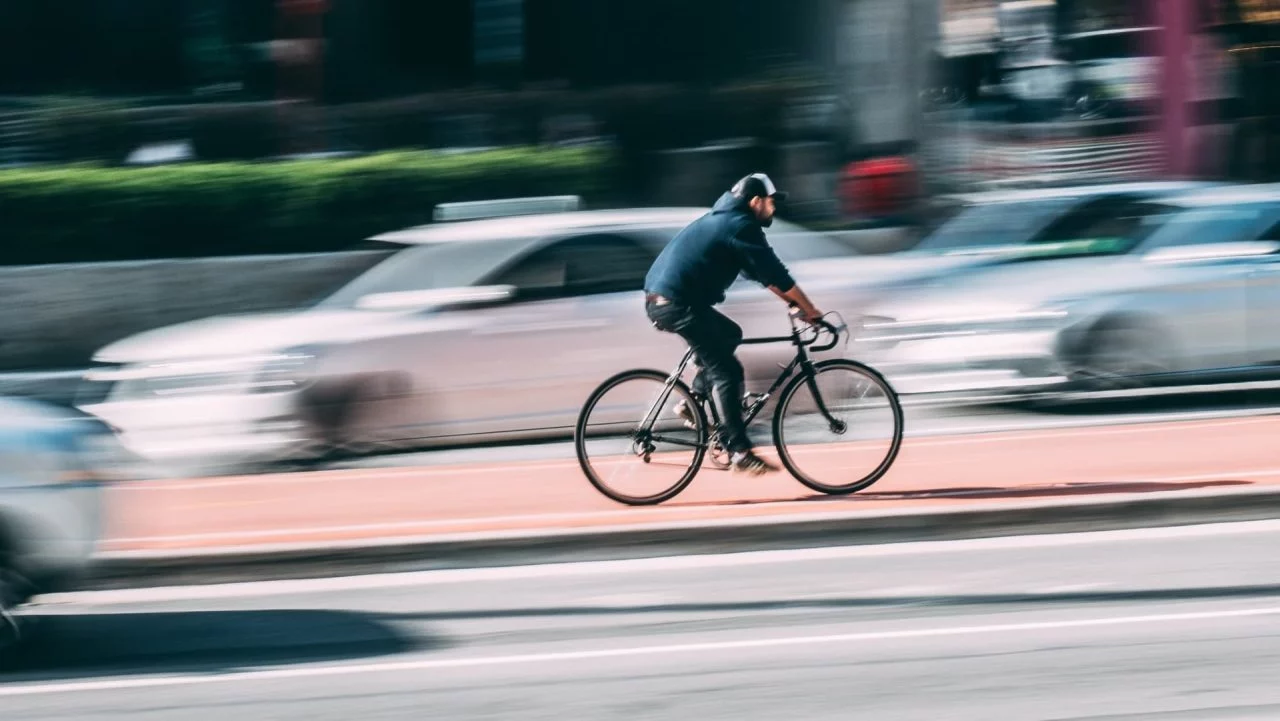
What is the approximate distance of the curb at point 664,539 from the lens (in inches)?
306

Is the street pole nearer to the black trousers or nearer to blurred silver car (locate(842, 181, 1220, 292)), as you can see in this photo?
blurred silver car (locate(842, 181, 1220, 292))

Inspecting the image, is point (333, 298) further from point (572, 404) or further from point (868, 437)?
point (868, 437)

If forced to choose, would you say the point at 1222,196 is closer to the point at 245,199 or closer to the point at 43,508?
the point at 43,508

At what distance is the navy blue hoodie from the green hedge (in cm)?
870

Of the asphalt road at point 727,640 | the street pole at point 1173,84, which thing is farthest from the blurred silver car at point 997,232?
the street pole at point 1173,84

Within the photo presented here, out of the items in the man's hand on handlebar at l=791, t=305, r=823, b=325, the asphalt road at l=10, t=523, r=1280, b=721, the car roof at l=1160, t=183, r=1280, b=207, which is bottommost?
the asphalt road at l=10, t=523, r=1280, b=721

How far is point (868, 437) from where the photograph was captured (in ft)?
29.2

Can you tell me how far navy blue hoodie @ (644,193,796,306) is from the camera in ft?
27.7

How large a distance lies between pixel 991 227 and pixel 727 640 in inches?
259

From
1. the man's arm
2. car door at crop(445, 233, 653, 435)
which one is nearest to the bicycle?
the man's arm

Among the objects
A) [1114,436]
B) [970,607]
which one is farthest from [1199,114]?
[970,607]

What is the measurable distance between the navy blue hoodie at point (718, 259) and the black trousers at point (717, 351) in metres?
0.07

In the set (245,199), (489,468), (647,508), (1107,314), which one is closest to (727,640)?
(647,508)

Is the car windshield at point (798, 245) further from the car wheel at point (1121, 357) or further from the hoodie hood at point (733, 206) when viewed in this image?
the hoodie hood at point (733, 206)
